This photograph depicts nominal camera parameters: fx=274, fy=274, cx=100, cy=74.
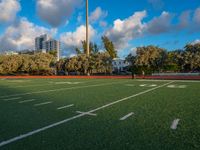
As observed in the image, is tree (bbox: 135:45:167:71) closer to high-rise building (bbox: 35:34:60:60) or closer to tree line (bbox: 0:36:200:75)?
tree line (bbox: 0:36:200:75)

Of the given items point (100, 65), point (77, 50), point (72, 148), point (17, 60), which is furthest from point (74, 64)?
point (72, 148)

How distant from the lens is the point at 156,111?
8.36m

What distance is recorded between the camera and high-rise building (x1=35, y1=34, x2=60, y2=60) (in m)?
170

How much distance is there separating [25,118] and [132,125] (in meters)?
2.89

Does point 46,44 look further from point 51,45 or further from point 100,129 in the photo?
point 100,129

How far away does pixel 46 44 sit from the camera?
580 ft

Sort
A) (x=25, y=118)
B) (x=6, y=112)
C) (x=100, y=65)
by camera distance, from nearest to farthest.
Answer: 1. (x=25, y=118)
2. (x=6, y=112)
3. (x=100, y=65)

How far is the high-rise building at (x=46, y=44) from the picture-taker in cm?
16962

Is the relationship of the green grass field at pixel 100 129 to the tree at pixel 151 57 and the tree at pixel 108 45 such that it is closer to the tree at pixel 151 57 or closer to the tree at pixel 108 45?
the tree at pixel 151 57

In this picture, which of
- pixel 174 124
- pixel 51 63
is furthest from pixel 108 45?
pixel 174 124

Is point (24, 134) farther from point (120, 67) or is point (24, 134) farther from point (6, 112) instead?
point (120, 67)

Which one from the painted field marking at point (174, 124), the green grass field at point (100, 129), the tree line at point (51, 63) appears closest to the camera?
the green grass field at point (100, 129)

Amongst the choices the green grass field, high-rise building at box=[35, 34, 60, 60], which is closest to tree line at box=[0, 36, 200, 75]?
the green grass field

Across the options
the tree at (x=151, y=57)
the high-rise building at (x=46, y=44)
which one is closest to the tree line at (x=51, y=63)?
the tree at (x=151, y=57)
